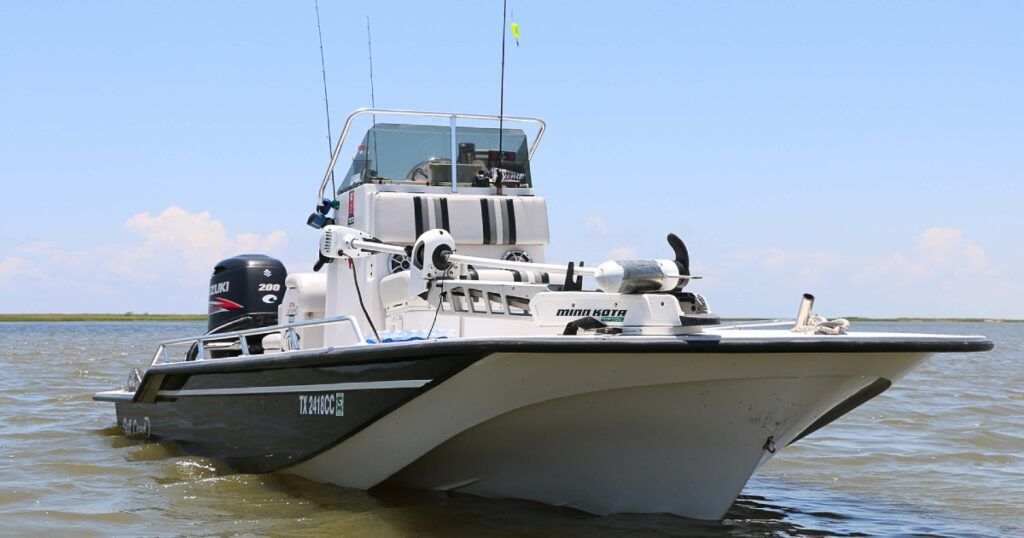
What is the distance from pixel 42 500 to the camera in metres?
7.92

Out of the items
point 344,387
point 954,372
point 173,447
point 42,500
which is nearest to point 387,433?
point 344,387

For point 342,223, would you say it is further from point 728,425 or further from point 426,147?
point 728,425

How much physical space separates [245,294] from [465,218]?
2.77m

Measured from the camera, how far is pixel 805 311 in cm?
625

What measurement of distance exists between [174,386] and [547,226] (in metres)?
3.28

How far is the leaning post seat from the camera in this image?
8.63 meters

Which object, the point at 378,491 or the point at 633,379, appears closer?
the point at 633,379

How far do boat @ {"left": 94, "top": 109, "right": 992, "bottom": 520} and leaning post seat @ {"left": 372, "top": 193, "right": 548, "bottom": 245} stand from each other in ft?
0.06

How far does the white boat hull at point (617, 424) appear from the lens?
6.04 metres

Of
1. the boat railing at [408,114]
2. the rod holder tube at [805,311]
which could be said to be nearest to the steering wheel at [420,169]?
the boat railing at [408,114]

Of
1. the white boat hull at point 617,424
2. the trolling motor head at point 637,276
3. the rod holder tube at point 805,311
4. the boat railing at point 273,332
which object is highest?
the trolling motor head at point 637,276

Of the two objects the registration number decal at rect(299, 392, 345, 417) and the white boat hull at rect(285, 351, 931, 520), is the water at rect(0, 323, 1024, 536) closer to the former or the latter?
the white boat hull at rect(285, 351, 931, 520)

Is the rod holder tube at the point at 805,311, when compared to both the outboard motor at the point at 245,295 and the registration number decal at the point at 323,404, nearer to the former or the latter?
the registration number decal at the point at 323,404

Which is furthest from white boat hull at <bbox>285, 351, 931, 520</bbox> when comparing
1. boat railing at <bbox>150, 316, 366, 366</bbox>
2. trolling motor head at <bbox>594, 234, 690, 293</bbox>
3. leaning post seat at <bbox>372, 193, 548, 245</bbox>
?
leaning post seat at <bbox>372, 193, 548, 245</bbox>
